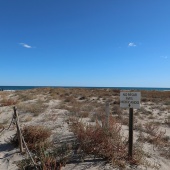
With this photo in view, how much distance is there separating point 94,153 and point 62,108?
842 centimetres

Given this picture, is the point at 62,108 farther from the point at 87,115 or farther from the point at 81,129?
the point at 81,129

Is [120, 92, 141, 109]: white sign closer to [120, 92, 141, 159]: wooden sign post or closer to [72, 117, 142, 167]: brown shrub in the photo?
[120, 92, 141, 159]: wooden sign post

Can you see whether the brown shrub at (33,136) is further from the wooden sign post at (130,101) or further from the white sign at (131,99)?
the white sign at (131,99)

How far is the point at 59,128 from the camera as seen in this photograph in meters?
8.30

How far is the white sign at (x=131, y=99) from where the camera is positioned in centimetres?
505

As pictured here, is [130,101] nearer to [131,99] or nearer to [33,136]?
[131,99]

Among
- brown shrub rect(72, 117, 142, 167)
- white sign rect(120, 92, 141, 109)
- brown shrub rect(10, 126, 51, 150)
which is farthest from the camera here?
brown shrub rect(10, 126, 51, 150)

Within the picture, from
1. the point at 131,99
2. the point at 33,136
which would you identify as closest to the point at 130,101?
the point at 131,99

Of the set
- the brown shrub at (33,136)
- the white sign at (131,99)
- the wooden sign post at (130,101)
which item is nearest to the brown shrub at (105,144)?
the wooden sign post at (130,101)

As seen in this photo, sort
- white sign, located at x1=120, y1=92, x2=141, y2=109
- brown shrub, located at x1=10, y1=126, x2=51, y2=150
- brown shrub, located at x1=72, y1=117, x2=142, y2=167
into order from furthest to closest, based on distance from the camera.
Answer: brown shrub, located at x1=10, y1=126, x2=51, y2=150 < brown shrub, located at x1=72, y1=117, x2=142, y2=167 < white sign, located at x1=120, y1=92, x2=141, y2=109

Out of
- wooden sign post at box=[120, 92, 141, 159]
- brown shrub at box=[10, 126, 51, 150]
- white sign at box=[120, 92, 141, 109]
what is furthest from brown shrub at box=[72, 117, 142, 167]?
brown shrub at box=[10, 126, 51, 150]

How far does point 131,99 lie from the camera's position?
512cm

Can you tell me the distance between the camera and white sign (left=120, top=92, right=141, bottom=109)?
5.05 m

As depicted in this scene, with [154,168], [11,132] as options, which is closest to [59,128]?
[11,132]
